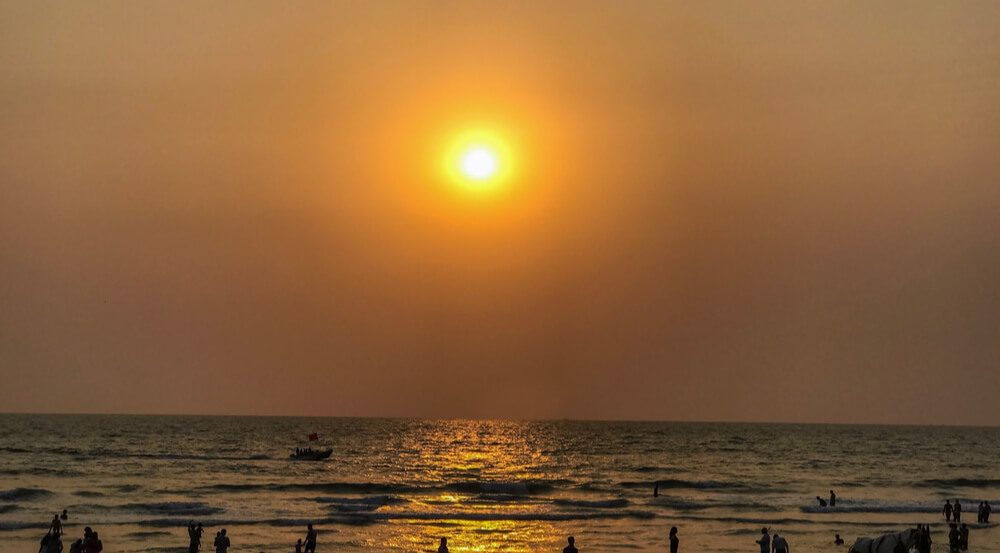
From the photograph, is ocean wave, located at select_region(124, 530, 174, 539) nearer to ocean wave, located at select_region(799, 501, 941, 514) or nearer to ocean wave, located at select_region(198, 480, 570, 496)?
ocean wave, located at select_region(198, 480, 570, 496)

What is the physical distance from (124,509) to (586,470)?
51.3 meters

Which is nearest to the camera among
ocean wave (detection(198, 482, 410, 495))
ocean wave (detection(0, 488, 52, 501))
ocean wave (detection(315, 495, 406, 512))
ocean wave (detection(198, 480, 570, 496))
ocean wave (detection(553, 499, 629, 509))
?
ocean wave (detection(315, 495, 406, 512))

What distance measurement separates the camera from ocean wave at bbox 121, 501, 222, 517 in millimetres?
60281

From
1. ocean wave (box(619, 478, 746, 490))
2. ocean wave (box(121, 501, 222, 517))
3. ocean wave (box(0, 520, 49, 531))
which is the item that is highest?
ocean wave (box(619, 478, 746, 490))

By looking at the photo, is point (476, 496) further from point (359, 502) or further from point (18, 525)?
point (18, 525)

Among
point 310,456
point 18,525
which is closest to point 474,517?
point 18,525

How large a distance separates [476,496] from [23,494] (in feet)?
100

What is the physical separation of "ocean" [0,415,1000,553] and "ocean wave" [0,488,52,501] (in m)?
0.13

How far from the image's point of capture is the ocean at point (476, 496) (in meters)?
51.8

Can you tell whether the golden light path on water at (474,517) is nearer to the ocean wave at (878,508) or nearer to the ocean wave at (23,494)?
the ocean wave at (878,508)

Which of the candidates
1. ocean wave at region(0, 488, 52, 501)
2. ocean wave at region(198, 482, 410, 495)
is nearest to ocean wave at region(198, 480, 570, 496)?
ocean wave at region(198, 482, 410, 495)

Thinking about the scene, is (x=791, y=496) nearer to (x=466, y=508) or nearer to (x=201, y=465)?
(x=466, y=508)

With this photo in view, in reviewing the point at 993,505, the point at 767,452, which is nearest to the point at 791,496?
the point at 993,505

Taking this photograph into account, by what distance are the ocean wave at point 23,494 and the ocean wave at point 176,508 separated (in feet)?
26.5
